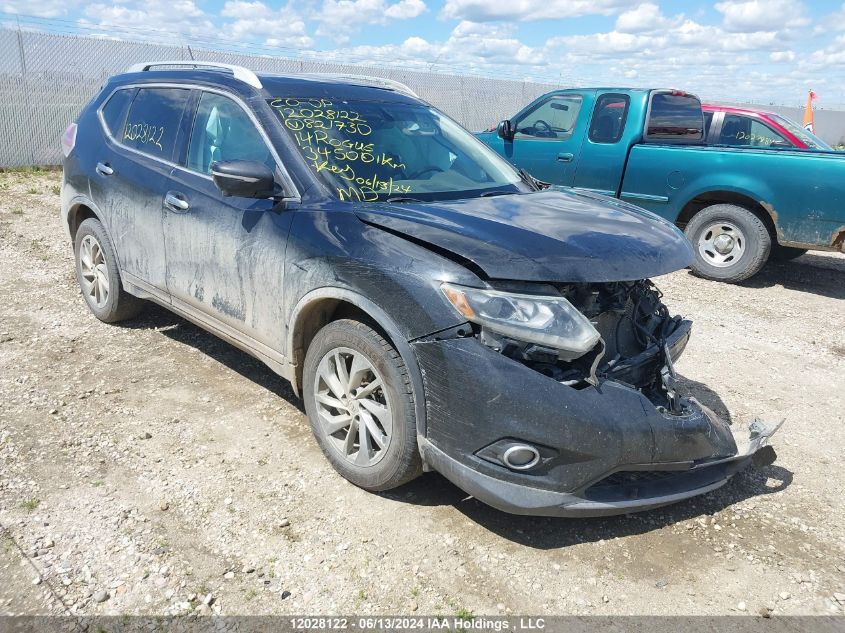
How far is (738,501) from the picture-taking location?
134 inches

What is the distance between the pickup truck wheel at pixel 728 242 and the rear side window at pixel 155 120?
5439 mm

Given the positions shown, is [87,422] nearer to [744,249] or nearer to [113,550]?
[113,550]

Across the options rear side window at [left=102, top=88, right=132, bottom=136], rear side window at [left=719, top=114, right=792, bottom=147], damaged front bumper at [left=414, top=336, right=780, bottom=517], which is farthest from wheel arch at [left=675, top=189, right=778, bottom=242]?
rear side window at [left=102, top=88, right=132, bottom=136]

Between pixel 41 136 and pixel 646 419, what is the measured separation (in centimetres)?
1448

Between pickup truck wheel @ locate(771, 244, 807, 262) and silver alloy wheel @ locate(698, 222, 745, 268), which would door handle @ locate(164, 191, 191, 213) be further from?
pickup truck wheel @ locate(771, 244, 807, 262)

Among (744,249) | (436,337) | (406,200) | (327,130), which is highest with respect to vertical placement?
(327,130)

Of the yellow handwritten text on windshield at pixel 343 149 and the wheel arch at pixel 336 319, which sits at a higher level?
the yellow handwritten text on windshield at pixel 343 149

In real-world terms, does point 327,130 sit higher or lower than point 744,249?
higher

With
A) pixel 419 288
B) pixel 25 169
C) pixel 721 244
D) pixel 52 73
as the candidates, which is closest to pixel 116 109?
pixel 419 288

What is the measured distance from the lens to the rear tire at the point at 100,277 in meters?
5.02

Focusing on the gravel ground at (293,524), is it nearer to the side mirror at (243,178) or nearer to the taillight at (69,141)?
the side mirror at (243,178)

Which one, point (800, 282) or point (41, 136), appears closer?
point (800, 282)

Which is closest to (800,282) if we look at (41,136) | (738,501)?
(738,501)

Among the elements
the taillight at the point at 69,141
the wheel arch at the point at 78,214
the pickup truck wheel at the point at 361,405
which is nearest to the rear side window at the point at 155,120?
the wheel arch at the point at 78,214
